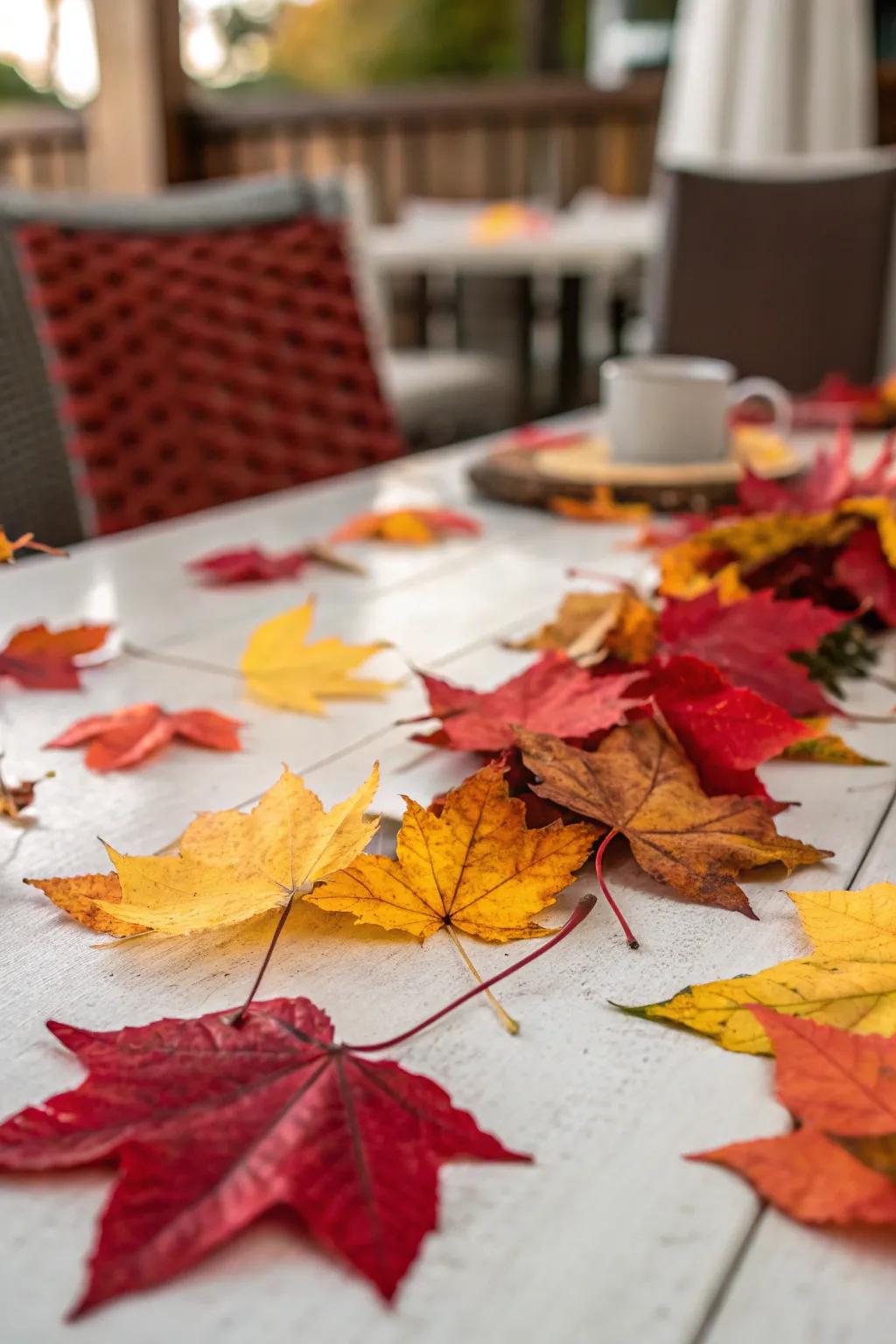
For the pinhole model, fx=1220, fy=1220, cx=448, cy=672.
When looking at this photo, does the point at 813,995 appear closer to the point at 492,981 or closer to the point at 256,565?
the point at 492,981

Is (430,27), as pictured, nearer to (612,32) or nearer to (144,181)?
(612,32)

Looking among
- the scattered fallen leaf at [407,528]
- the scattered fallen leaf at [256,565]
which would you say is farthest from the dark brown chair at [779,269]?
the scattered fallen leaf at [256,565]

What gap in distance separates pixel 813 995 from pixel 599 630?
1.11 feet

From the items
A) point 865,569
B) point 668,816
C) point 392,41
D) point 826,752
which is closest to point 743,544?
point 865,569

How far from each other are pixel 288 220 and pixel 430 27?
10016 mm

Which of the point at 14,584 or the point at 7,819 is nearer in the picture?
the point at 7,819

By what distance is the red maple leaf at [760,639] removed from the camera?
0.61m

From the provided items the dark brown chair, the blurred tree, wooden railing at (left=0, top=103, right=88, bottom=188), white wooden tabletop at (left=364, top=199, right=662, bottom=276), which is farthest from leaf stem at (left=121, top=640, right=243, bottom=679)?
the blurred tree

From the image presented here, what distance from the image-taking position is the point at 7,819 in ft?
1.69

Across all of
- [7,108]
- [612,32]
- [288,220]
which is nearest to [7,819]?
[288,220]

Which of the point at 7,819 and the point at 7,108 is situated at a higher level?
the point at 7,108

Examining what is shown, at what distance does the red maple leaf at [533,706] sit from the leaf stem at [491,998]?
0.34 feet

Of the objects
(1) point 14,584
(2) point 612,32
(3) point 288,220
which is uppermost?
(2) point 612,32

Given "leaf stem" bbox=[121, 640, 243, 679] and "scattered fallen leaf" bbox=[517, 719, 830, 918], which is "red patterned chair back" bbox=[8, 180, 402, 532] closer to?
"leaf stem" bbox=[121, 640, 243, 679]
